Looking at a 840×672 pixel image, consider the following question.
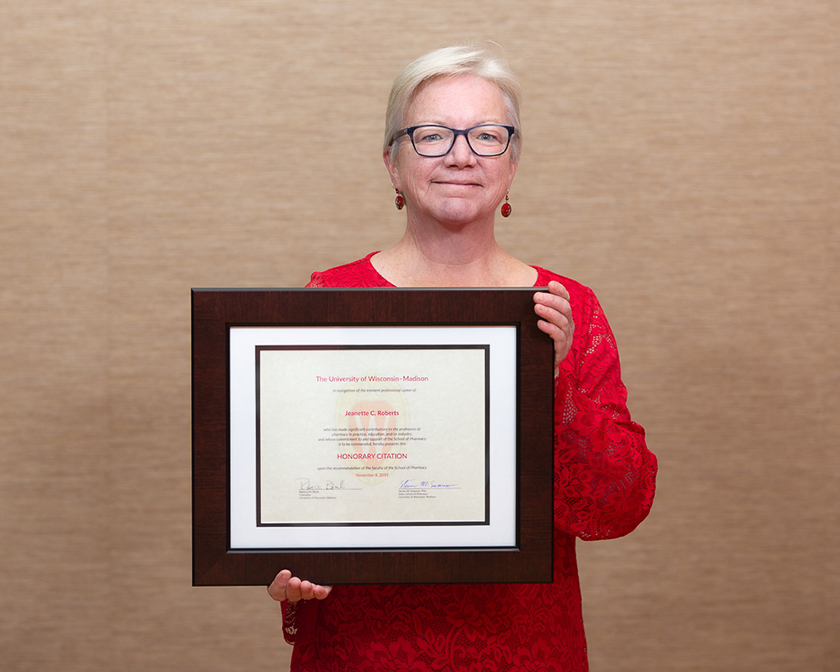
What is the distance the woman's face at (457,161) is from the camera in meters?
1.21

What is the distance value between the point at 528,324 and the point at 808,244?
64.8 inches

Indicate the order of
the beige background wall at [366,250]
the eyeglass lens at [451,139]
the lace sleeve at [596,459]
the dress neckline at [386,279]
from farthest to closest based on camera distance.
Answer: the beige background wall at [366,250], the dress neckline at [386,279], the eyeglass lens at [451,139], the lace sleeve at [596,459]

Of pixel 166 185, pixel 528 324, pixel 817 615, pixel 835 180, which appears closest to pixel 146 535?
pixel 166 185

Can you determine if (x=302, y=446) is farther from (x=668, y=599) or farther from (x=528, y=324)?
(x=668, y=599)

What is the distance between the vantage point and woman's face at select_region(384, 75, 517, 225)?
121cm

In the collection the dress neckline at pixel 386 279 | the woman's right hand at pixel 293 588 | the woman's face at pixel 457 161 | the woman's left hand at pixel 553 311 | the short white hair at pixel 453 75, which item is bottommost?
the woman's right hand at pixel 293 588

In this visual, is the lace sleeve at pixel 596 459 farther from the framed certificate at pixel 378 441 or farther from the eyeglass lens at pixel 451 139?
the eyeglass lens at pixel 451 139

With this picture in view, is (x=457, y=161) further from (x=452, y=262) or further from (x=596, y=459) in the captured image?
(x=596, y=459)

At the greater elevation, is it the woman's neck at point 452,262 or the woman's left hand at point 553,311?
the woman's neck at point 452,262

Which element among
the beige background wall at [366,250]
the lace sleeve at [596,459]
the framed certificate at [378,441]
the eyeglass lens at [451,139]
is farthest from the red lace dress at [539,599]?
the beige background wall at [366,250]

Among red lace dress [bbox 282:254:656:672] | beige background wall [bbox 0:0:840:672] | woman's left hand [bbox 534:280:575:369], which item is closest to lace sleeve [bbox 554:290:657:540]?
red lace dress [bbox 282:254:656:672]

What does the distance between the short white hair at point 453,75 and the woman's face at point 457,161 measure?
0.04ft

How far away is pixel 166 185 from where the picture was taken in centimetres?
226

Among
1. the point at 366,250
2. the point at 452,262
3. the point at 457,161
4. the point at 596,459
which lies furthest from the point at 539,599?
the point at 366,250
